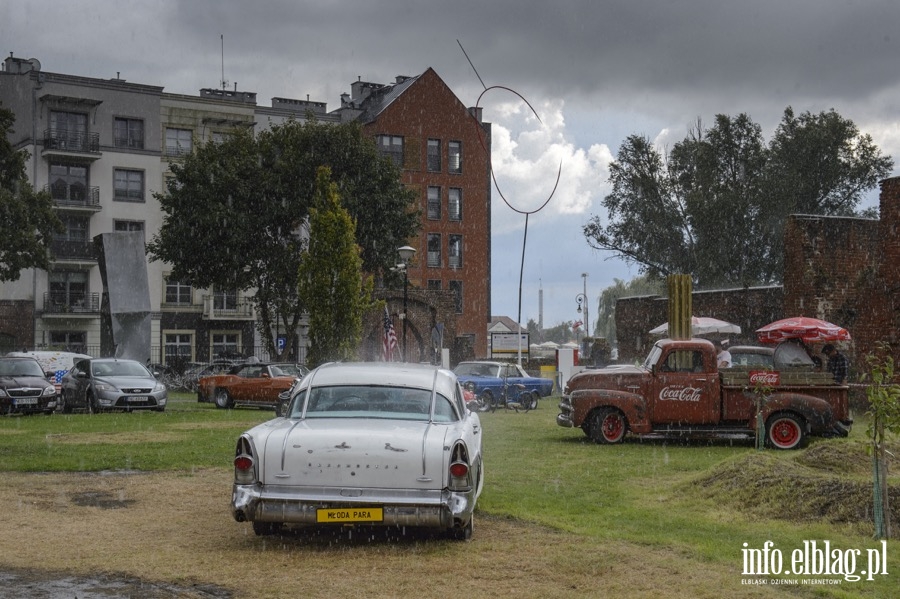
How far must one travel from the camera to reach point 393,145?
71250 millimetres

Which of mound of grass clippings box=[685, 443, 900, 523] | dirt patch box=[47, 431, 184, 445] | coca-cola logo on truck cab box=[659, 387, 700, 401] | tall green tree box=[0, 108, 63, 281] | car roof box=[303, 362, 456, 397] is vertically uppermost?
tall green tree box=[0, 108, 63, 281]

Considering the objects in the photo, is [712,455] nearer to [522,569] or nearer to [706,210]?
[522,569]

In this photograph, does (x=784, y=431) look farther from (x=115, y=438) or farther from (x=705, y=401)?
(x=115, y=438)

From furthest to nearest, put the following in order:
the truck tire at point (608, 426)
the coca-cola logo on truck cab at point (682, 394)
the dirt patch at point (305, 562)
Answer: the truck tire at point (608, 426) < the coca-cola logo on truck cab at point (682, 394) < the dirt patch at point (305, 562)

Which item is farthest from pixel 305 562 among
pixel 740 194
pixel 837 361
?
pixel 740 194

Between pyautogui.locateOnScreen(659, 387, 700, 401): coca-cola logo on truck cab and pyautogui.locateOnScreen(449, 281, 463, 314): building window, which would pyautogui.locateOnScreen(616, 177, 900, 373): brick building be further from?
pyautogui.locateOnScreen(449, 281, 463, 314): building window

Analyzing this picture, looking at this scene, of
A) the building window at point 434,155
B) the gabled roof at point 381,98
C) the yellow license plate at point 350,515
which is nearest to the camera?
the yellow license plate at point 350,515

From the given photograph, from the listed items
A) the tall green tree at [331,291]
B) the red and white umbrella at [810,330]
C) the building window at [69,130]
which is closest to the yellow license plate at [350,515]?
the red and white umbrella at [810,330]

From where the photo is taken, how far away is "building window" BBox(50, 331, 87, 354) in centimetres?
6254

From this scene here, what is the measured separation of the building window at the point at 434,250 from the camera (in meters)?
73.8

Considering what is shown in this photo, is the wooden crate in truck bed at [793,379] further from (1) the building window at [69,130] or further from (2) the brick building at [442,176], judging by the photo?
(1) the building window at [69,130]

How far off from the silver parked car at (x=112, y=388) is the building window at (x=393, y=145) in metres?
41.3

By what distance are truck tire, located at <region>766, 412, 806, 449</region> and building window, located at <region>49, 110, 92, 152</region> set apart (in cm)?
5195

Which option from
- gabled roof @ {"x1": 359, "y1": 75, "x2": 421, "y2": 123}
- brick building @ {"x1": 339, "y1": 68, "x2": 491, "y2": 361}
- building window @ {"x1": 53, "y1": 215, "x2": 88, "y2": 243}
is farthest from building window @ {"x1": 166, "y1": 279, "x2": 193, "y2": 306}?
gabled roof @ {"x1": 359, "y1": 75, "x2": 421, "y2": 123}
